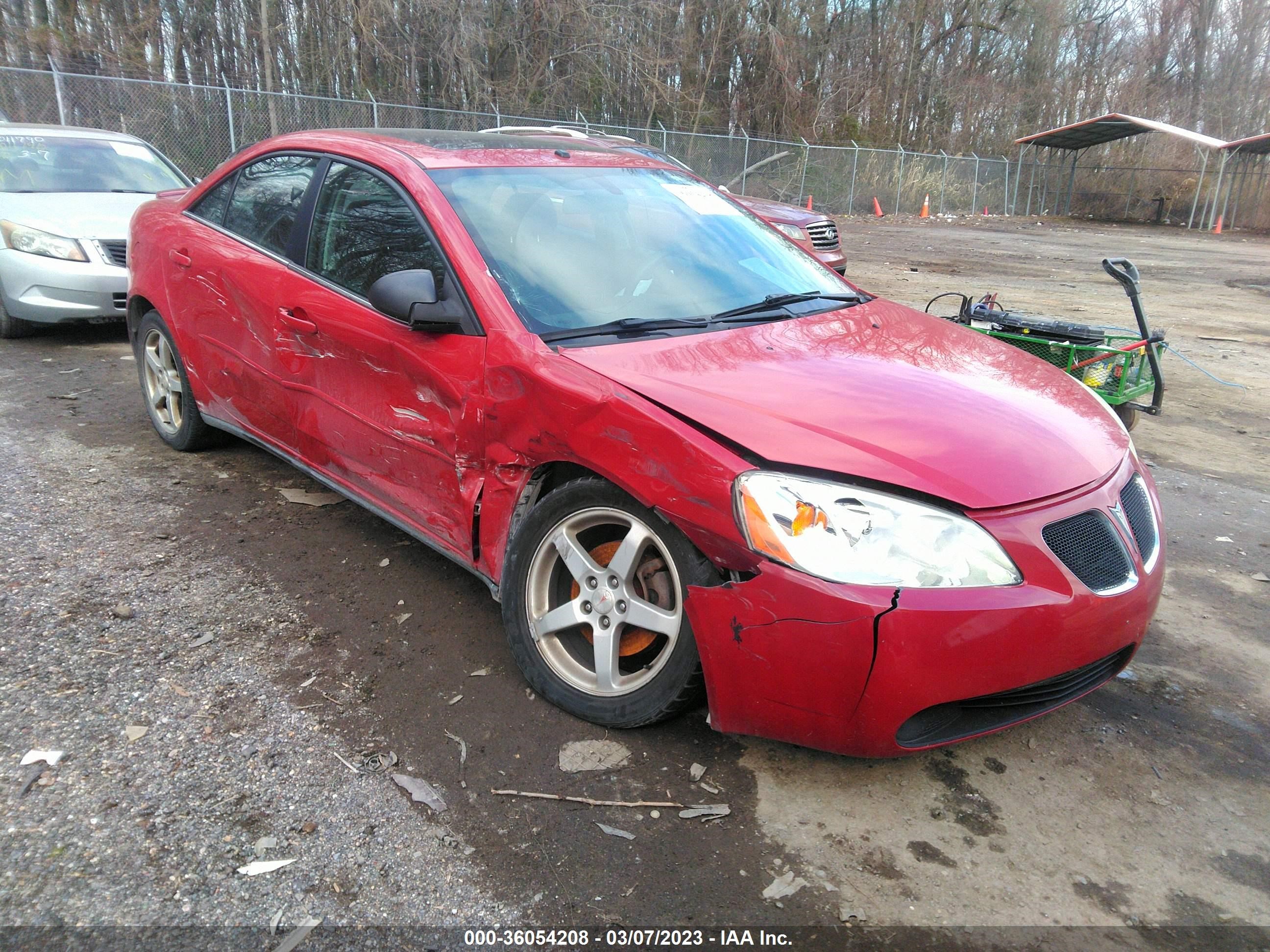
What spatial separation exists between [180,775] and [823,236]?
9478mm

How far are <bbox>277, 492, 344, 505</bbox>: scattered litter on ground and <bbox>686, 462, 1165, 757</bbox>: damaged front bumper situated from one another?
8.60 feet

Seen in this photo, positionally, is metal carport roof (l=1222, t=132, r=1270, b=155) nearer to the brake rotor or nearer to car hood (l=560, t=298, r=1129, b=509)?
car hood (l=560, t=298, r=1129, b=509)

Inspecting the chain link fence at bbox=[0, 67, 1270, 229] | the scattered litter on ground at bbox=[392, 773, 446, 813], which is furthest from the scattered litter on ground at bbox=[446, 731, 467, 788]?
the chain link fence at bbox=[0, 67, 1270, 229]

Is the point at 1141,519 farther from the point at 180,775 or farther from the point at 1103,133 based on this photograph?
the point at 1103,133

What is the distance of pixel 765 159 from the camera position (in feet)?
89.7

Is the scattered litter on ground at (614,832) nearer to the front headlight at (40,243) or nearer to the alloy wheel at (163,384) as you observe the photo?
the alloy wheel at (163,384)

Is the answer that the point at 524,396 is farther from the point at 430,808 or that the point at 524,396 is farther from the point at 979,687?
the point at 979,687

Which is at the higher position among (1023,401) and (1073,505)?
(1023,401)

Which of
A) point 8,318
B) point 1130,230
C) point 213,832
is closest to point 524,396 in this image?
point 213,832

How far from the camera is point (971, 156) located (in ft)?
113

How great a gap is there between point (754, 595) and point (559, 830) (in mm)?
785

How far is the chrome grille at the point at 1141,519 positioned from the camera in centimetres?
260

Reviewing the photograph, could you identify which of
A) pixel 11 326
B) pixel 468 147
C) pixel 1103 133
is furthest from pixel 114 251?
pixel 1103 133

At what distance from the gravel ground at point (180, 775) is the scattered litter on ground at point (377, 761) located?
0.04 meters
